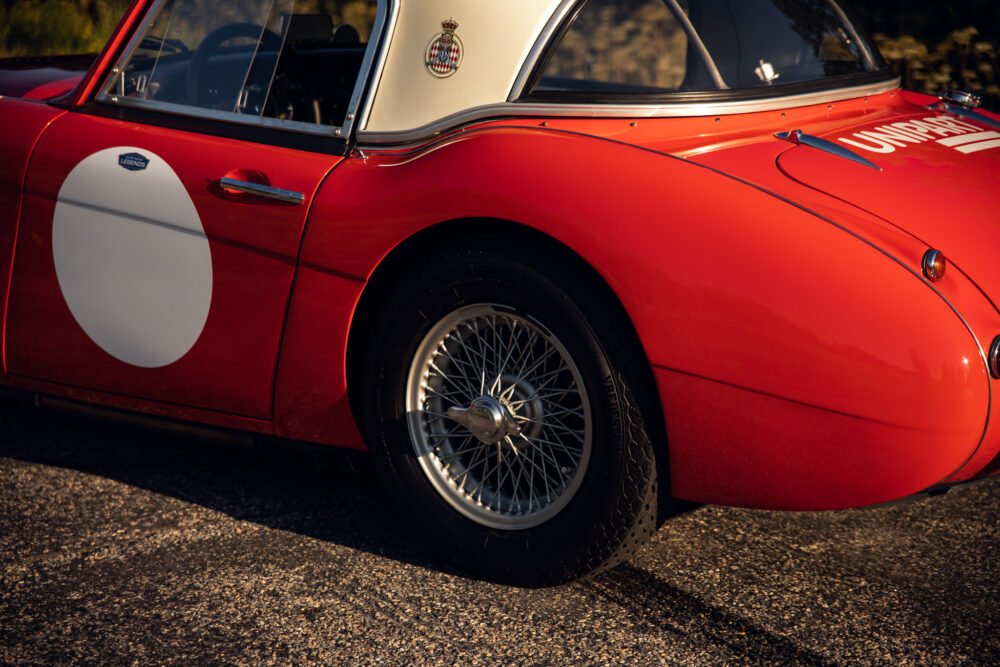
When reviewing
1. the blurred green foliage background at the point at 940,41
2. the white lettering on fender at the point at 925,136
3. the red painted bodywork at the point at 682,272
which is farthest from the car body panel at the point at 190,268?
the blurred green foliage background at the point at 940,41

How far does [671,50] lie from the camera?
11.0ft

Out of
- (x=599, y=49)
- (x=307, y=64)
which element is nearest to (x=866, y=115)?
(x=599, y=49)

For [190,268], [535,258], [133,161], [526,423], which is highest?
[133,161]

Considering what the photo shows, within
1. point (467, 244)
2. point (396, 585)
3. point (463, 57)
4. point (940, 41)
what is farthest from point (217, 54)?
point (940, 41)

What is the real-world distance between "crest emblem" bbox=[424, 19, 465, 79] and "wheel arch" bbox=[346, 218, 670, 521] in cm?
51

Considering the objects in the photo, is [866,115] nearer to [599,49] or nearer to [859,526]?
[599,49]

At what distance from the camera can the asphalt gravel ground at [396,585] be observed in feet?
9.02

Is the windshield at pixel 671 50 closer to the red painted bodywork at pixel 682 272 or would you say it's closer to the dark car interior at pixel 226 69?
the red painted bodywork at pixel 682 272

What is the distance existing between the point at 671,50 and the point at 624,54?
0.45ft

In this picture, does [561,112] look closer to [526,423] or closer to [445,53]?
[445,53]

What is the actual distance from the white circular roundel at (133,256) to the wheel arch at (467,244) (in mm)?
468

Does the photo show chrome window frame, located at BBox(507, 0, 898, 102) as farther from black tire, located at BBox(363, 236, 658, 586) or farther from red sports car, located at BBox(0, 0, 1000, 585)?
black tire, located at BBox(363, 236, 658, 586)

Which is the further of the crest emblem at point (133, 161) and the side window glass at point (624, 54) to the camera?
the crest emblem at point (133, 161)

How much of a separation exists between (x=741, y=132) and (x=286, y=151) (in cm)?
125
